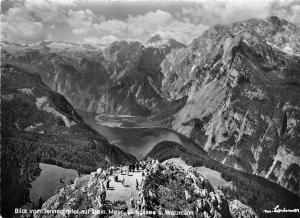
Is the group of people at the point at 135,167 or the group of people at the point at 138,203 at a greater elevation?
the group of people at the point at 135,167

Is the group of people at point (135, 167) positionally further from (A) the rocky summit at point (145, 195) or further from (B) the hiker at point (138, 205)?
(B) the hiker at point (138, 205)

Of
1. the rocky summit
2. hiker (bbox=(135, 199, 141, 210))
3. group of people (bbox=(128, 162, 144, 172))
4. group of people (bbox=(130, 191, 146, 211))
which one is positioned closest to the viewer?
hiker (bbox=(135, 199, 141, 210))

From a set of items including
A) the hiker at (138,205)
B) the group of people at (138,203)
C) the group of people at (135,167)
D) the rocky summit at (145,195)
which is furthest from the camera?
the group of people at (135,167)

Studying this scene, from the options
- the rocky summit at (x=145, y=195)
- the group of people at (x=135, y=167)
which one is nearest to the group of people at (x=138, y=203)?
the rocky summit at (x=145, y=195)

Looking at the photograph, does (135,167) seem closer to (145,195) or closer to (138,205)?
(145,195)

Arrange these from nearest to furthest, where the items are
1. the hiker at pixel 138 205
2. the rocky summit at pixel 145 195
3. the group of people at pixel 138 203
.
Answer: the hiker at pixel 138 205
the group of people at pixel 138 203
the rocky summit at pixel 145 195

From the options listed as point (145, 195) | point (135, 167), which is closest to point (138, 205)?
point (145, 195)

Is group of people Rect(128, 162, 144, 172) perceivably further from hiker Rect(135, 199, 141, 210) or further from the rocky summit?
hiker Rect(135, 199, 141, 210)

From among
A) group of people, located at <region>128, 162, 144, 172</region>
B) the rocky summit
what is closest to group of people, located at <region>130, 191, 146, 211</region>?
the rocky summit

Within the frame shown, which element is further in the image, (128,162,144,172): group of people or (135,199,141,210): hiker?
(128,162,144,172): group of people

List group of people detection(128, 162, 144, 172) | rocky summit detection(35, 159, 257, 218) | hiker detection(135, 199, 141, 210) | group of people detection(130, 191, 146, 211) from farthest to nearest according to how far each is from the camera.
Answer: group of people detection(128, 162, 144, 172), rocky summit detection(35, 159, 257, 218), group of people detection(130, 191, 146, 211), hiker detection(135, 199, 141, 210)
